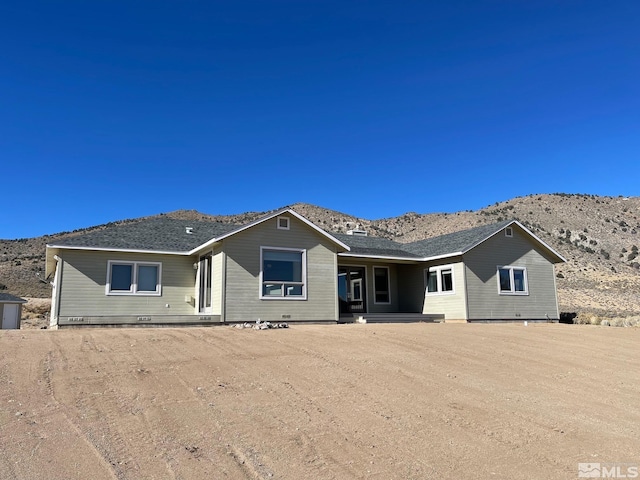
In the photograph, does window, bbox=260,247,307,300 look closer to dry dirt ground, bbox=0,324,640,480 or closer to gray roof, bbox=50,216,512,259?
→ gray roof, bbox=50,216,512,259

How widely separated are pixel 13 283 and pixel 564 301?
48.9 m

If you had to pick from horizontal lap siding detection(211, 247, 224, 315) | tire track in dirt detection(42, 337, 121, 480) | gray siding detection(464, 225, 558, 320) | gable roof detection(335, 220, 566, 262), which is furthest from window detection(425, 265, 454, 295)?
tire track in dirt detection(42, 337, 121, 480)

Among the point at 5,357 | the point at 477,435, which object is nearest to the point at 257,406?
the point at 477,435

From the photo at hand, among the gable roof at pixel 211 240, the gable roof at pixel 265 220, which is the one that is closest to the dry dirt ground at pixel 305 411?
the gable roof at pixel 265 220

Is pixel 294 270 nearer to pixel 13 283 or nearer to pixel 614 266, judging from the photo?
pixel 13 283

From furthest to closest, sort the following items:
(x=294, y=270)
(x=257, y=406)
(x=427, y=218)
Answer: (x=427, y=218)
(x=294, y=270)
(x=257, y=406)

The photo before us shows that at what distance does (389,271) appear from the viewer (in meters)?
24.7

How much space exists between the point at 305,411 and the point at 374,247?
18.4m

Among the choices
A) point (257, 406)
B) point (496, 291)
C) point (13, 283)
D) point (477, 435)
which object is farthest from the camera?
point (13, 283)

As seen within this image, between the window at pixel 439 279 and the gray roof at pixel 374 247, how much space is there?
108cm

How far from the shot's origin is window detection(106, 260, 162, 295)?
18391 mm

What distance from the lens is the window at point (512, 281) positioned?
2291 cm

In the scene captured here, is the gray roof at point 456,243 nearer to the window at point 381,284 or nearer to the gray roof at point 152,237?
the window at point 381,284

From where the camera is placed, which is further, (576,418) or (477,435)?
(576,418)
